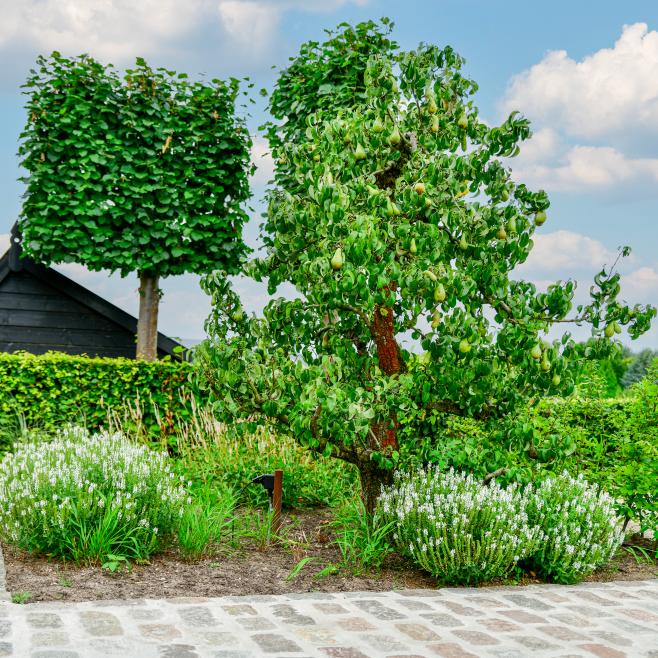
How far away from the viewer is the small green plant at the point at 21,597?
4.70 meters

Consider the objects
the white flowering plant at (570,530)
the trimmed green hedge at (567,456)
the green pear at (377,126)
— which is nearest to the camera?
the white flowering plant at (570,530)

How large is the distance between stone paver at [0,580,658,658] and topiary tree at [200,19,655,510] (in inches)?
45.6

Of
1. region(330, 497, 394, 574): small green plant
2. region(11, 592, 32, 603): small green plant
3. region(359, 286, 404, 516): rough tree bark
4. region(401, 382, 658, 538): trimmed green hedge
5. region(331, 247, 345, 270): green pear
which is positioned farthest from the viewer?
region(359, 286, 404, 516): rough tree bark

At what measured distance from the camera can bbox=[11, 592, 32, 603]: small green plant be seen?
470 cm

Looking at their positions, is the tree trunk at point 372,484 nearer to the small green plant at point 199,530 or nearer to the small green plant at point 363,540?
the small green plant at point 363,540

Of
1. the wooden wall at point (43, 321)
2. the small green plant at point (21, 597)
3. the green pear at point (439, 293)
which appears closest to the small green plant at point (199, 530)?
the small green plant at point (21, 597)

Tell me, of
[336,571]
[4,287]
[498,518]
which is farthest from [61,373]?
[498,518]

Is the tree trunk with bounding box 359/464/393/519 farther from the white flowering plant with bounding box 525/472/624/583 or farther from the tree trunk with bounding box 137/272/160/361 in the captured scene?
the tree trunk with bounding box 137/272/160/361

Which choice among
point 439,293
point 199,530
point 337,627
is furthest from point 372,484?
point 337,627

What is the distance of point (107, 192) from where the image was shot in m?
12.2

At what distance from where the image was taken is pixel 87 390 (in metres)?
10.8

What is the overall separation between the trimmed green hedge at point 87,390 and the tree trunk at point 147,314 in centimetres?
145

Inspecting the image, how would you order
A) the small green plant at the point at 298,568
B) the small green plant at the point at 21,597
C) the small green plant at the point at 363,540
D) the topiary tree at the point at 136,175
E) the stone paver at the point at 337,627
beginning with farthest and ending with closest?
1. the topiary tree at the point at 136,175
2. the small green plant at the point at 363,540
3. the small green plant at the point at 298,568
4. the small green plant at the point at 21,597
5. the stone paver at the point at 337,627

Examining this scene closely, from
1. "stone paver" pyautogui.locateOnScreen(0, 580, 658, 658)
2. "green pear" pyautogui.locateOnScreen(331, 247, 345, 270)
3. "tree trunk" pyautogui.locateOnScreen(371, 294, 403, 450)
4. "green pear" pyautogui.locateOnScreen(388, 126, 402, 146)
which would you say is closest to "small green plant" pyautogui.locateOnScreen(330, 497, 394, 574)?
"stone paver" pyautogui.locateOnScreen(0, 580, 658, 658)
